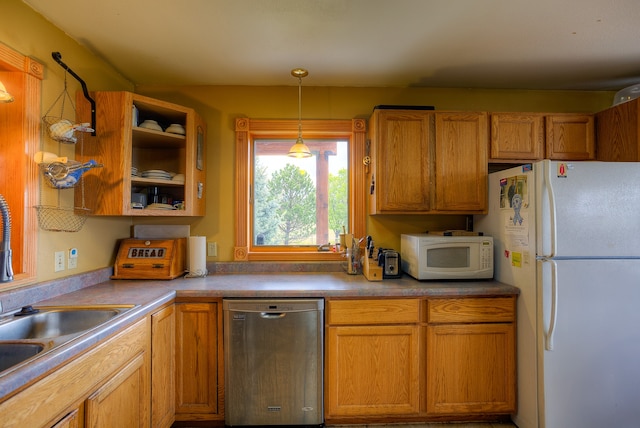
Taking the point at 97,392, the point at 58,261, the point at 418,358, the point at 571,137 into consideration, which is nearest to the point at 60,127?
the point at 58,261

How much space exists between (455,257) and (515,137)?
1.05 meters

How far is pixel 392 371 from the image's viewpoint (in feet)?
6.01

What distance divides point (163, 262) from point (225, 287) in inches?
23.3

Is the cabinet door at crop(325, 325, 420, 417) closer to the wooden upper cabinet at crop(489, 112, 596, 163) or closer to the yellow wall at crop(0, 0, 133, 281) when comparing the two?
the wooden upper cabinet at crop(489, 112, 596, 163)

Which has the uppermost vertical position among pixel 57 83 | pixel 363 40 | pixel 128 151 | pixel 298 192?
pixel 363 40

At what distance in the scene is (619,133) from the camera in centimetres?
211

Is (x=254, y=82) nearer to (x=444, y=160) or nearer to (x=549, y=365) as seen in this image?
(x=444, y=160)

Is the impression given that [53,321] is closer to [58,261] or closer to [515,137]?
[58,261]

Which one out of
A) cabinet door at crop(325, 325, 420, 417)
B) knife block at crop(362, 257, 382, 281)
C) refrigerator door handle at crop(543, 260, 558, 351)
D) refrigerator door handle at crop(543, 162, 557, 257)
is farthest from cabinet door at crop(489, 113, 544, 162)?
cabinet door at crop(325, 325, 420, 417)

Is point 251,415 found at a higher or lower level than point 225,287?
lower

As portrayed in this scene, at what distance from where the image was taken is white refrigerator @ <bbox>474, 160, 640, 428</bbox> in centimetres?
167

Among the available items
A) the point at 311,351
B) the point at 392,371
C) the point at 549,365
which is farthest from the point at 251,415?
the point at 549,365

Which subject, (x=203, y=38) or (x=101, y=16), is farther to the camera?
(x=203, y=38)

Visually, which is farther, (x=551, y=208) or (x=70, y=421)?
(x=551, y=208)
